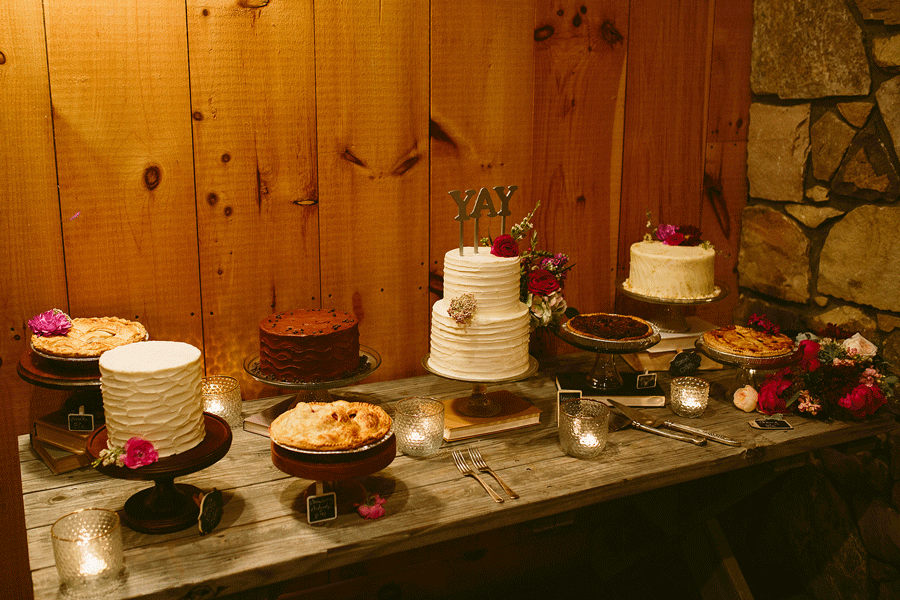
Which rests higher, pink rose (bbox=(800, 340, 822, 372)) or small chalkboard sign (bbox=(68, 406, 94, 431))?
pink rose (bbox=(800, 340, 822, 372))

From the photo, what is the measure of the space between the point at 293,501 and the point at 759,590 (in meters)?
2.14

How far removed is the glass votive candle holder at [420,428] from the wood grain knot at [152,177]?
101cm

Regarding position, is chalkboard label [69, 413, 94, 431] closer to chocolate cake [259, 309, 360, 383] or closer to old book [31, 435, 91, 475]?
old book [31, 435, 91, 475]

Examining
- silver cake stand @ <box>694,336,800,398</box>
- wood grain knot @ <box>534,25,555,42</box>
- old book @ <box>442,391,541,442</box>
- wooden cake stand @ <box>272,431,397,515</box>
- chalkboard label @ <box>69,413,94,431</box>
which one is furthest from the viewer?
wood grain knot @ <box>534,25,555,42</box>

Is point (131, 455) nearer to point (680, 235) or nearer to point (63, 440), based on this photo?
point (63, 440)

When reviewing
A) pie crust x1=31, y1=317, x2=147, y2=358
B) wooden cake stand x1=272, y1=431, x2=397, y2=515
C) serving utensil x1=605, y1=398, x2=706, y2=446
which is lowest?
serving utensil x1=605, y1=398, x2=706, y2=446

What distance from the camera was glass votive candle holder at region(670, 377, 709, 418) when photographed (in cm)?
234

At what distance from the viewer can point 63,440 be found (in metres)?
1.95

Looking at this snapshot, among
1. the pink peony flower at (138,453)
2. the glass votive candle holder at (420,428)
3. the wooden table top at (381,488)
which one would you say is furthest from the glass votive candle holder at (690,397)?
the pink peony flower at (138,453)

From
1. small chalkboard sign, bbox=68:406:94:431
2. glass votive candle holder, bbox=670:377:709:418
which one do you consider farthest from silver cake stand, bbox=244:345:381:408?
glass votive candle holder, bbox=670:377:709:418

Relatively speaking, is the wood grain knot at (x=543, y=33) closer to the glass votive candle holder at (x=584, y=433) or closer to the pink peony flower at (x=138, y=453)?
the glass votive candle holder at (x=584, y=433)

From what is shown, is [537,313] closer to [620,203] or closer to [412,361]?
[412,361]

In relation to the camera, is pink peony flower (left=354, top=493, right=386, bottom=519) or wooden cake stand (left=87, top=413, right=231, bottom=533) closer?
wooden cake stand (left=87, top=413, right=231, bottom=533)

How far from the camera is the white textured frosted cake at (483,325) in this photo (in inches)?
82.6
